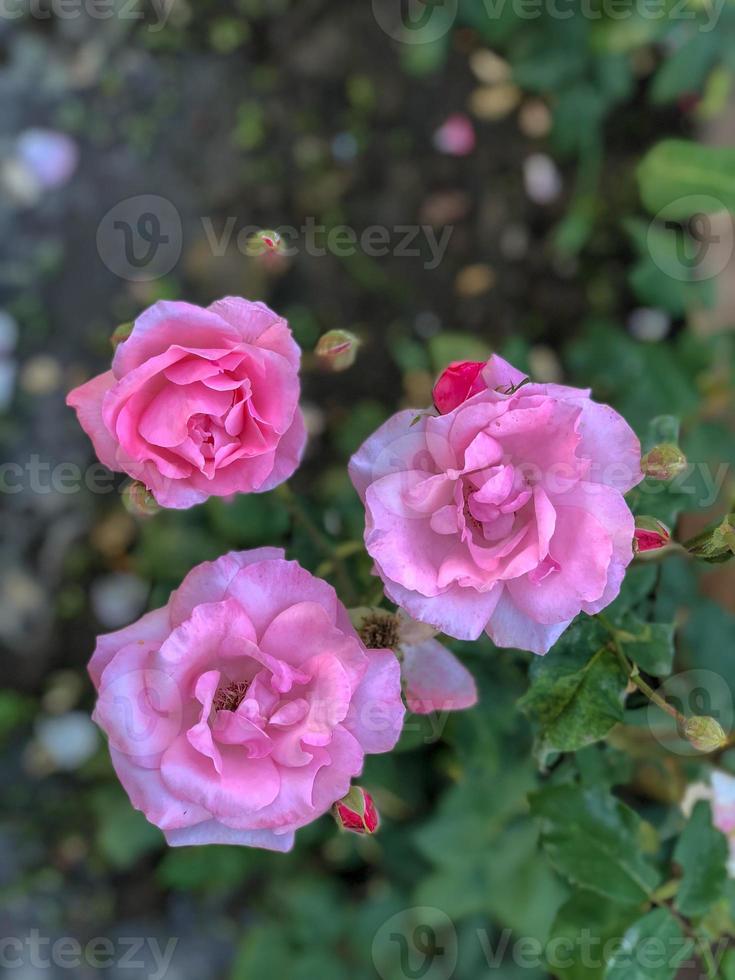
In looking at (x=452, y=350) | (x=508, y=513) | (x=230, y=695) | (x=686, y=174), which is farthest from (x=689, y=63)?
(x=230, y=695)

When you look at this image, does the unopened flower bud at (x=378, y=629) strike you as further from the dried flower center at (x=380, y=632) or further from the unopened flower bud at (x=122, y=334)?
the unopened flower bud at (x=122, y=334)

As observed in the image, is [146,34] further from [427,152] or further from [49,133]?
[427,152]

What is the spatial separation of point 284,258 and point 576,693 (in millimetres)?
952

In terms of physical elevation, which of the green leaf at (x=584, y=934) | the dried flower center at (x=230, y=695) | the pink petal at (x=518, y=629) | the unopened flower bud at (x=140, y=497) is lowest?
the green leaf at (x=584, y=934)

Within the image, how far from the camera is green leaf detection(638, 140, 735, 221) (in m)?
1.00

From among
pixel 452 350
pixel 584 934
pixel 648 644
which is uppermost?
pixel 648 644

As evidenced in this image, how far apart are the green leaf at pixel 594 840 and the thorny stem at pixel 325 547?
0.78ft

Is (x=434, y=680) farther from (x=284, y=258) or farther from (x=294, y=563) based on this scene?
(x=284, y=258)

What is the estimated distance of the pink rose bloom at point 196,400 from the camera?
1.83 ft

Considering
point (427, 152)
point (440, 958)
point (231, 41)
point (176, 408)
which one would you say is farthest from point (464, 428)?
point (231, 41)

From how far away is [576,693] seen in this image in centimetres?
65

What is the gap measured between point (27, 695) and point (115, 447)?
37.0 inches

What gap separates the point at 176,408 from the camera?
56 centimetres

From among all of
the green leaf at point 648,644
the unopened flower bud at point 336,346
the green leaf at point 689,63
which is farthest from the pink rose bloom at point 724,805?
the green leaf at point 689,63
